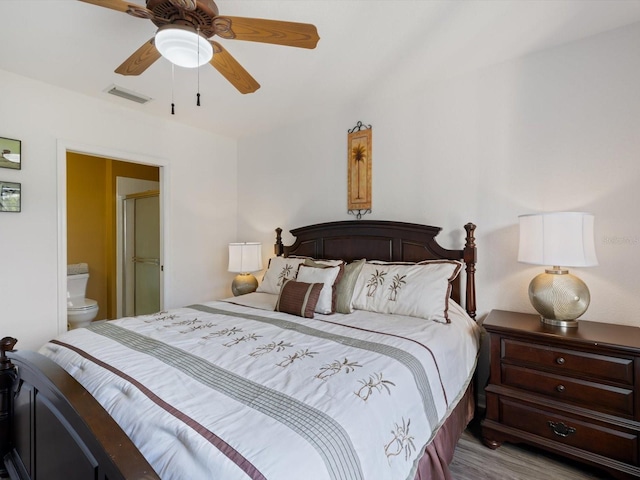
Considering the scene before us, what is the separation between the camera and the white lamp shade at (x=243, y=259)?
136 inches

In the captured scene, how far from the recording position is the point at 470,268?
2365 mm

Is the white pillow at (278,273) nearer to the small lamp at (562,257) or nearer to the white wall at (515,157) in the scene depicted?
the white wall at (515,157)

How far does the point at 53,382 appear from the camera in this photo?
1.18 meters

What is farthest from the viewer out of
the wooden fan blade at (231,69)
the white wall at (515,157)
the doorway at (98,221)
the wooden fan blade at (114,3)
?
the doorway at (98,221)

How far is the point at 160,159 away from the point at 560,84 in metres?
3.49

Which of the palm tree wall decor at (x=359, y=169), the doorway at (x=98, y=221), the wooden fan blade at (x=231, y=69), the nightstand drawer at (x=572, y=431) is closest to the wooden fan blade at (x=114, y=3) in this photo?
the wooden fan blade at (x=231, y=69)

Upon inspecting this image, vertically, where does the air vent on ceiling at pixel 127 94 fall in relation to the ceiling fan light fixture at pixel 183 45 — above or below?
above

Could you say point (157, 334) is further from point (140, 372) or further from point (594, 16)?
point (594, 16)

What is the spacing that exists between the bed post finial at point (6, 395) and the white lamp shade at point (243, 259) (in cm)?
197

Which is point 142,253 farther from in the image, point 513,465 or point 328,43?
point 513,465

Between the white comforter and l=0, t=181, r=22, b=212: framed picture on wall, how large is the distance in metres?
1.37

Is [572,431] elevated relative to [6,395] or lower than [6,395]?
lower

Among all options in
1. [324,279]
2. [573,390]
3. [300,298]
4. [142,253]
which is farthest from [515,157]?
[142,253]

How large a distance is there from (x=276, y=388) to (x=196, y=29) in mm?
1578
